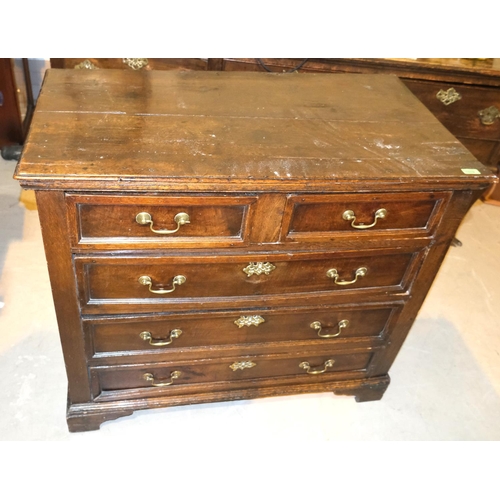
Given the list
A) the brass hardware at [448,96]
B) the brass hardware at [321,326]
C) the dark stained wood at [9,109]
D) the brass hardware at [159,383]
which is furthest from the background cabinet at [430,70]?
the brass hardware at [159,383]

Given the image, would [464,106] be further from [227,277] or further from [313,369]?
[227,277]

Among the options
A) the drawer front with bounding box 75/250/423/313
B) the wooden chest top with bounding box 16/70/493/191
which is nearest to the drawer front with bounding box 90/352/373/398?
the drawer front with bounding box 75/250/423/313

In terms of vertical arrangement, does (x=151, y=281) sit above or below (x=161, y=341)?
above

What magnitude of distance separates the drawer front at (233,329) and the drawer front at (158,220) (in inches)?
11.3

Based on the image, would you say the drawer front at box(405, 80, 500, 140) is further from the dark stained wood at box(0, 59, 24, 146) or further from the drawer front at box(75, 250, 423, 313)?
the dark stained wood at box(0, 59, 24, 146)

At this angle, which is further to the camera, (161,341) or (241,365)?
(241,365)

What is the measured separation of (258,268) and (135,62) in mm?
1098

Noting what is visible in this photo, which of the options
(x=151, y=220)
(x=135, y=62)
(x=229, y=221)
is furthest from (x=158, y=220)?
(x=135, y=62)

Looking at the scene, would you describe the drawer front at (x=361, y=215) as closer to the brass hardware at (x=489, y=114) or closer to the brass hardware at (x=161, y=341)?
the brass hardware at (x=161, y=341)

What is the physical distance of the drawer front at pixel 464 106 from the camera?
2.16 m

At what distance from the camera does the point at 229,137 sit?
51.8 inches

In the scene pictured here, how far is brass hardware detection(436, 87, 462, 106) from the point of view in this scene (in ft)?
7.07

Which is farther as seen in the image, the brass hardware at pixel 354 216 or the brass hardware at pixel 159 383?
the brass hardware at pixel 159 383
